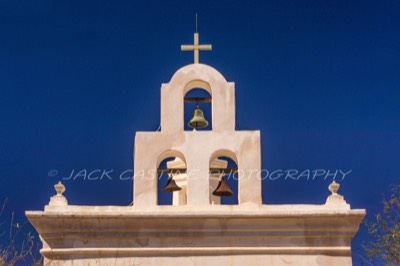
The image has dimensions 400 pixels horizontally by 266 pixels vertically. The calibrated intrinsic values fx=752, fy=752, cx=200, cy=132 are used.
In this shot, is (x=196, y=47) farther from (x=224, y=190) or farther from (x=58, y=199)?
(x=58, y=199)

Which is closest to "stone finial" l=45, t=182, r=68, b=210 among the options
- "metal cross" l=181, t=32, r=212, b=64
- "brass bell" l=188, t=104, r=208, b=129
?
"metal cross" l=181, t=32, r=212, b=64

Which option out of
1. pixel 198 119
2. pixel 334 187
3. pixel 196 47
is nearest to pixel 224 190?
pixel 334 187

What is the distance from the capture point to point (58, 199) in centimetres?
987

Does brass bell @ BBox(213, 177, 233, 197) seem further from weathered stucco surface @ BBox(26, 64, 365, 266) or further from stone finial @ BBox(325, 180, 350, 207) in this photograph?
stone finial @ BBox(325, 180, 350, 207)

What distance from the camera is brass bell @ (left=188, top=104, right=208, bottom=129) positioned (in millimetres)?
12789

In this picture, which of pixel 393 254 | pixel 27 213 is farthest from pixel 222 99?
pixel 393 254

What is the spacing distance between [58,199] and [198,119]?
3607 millimetres

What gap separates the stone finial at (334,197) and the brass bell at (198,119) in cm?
340

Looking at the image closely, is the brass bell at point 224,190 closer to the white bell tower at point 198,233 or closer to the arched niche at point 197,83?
the arched niche at point 197,83

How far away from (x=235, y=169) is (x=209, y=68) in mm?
1518

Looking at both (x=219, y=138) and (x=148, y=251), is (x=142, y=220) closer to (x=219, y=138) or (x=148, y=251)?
(x=148, y=251)

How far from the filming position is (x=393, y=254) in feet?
48.6

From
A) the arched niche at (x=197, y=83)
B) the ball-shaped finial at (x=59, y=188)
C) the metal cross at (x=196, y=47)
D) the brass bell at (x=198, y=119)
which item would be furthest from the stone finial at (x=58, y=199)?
the brass bell at (x=198, y=119)

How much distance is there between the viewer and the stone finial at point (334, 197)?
32.2 feet
